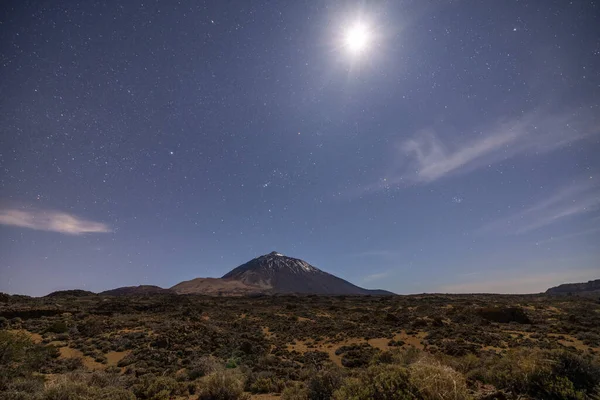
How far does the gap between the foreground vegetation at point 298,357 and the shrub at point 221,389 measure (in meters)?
0.04

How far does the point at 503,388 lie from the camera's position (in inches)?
280

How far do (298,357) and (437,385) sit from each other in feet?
43.0

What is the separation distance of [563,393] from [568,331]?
2430 centimetres

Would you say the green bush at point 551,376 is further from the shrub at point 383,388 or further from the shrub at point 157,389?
the shrub at point 157,389

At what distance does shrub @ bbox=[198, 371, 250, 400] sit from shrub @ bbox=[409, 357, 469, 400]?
6495mm

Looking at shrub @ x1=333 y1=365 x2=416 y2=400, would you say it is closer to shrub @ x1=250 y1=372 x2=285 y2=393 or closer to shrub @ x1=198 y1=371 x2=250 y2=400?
shrub @ x1=198 y1=371 x2=250 y2=400

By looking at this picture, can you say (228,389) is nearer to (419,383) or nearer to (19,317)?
(419,383)

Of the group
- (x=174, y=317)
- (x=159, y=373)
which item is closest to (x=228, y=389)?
(x=159, y=373)

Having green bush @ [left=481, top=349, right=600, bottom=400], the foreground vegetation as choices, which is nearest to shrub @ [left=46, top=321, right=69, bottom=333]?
the foreground vegetation

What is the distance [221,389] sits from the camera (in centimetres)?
A: 940

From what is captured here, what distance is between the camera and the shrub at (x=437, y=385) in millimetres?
5320

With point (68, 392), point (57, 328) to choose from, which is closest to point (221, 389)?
point (68, 392)

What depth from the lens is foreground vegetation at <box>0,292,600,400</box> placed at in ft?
21.9

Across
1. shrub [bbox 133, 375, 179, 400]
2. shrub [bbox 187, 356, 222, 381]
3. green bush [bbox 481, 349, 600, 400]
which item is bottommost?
shrub [bbox 187, 356, 222, 381]
